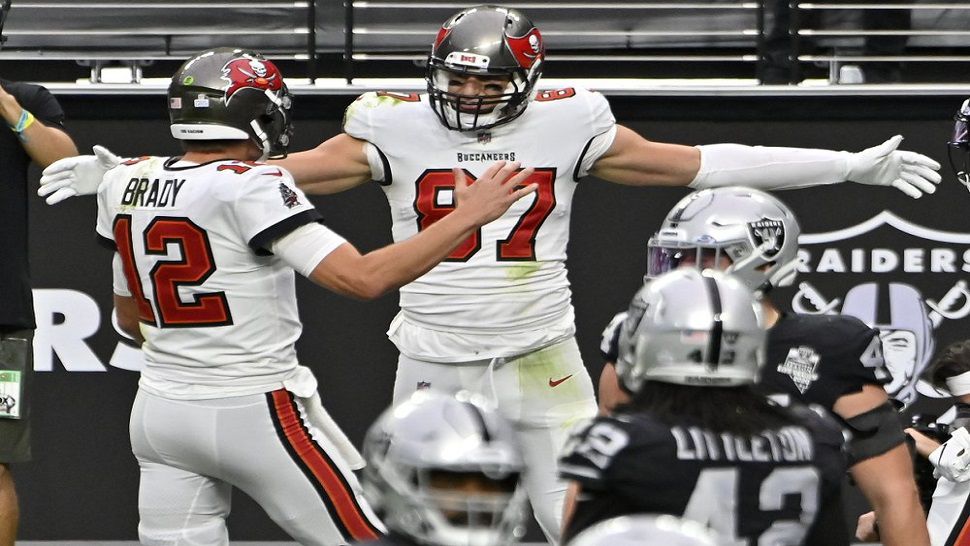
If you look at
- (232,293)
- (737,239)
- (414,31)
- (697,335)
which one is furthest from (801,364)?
(414,31)

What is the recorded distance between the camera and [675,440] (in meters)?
2.88

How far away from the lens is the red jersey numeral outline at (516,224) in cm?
483

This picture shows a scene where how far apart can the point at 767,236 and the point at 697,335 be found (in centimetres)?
101

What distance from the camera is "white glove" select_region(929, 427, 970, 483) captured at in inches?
195

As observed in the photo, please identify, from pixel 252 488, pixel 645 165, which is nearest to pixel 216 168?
pixel 252 488

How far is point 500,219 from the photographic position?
4824mm

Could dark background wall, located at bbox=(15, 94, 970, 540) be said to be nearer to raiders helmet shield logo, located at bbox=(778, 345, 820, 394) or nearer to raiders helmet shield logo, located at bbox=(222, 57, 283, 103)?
raiders helmet shield logo, located at bbox=(222, 57, 283, 103)

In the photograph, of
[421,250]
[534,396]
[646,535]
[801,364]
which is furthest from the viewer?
[534,396]

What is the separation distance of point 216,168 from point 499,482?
5.79 feet

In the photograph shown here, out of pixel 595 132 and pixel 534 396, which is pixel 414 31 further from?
pixel 534 396

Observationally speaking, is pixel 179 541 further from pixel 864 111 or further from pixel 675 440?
pixel 864 111

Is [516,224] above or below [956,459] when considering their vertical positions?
above

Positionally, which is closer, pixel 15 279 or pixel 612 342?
pixel 612 342

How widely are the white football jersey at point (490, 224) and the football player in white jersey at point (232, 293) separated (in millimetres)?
578
